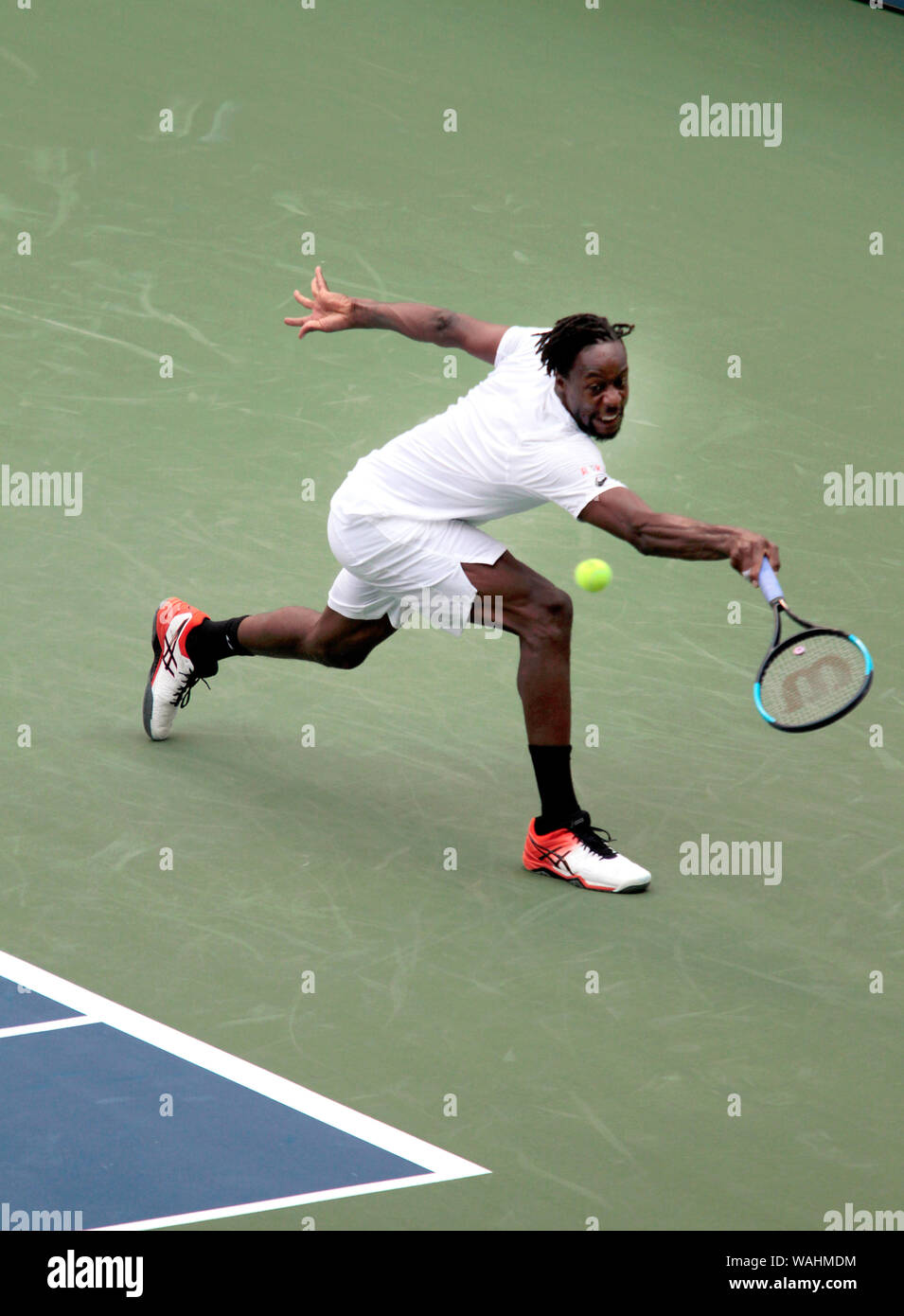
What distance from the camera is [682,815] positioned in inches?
269

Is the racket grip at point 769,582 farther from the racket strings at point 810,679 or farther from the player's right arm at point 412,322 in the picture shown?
the player's right arm at point 412,322

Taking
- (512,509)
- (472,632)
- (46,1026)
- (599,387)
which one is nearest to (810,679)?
(599,387)

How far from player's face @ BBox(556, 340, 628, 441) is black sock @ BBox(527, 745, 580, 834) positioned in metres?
1.03

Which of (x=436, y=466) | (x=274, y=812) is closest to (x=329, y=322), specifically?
(x=436, y=466)

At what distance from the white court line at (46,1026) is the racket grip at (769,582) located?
86.1 inches

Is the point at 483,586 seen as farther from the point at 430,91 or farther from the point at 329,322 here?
the point at 430,91

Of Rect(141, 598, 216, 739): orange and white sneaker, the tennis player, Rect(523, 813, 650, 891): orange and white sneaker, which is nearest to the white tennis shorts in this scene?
the tennis player

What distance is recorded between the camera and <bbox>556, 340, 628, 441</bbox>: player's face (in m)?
6.03

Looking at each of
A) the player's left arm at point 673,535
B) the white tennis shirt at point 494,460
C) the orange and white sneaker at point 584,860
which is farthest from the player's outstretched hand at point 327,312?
the orange and white sneaker at point 584,860

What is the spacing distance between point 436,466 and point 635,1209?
2.68 meters

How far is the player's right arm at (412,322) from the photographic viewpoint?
6.59 metres

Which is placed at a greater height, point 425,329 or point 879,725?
point 425,329

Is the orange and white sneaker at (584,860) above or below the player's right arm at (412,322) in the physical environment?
below

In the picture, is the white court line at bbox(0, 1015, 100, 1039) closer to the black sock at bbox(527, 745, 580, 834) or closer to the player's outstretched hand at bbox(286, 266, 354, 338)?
the black sock at bbox(527, 745, 580, 834)
